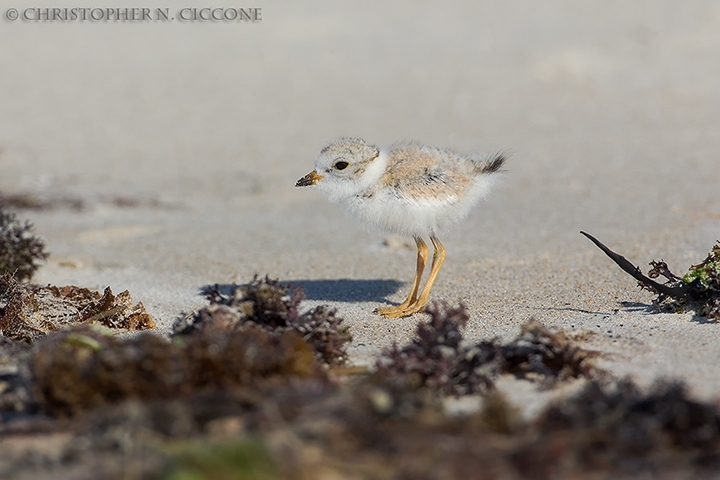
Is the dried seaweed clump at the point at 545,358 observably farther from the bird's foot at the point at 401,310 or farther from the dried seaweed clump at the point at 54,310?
the dried seaweed clump at the point at 54,310

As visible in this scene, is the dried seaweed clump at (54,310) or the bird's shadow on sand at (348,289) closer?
the dried seaweed clump at (54,310)

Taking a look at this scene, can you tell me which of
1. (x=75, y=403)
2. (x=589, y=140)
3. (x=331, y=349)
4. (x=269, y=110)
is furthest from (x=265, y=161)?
(x=75, y=403)

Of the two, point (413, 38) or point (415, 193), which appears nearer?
point (415, 193)

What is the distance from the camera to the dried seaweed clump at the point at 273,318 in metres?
3.40

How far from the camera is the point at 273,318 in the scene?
356cm

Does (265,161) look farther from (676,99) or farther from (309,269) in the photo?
(676,99)

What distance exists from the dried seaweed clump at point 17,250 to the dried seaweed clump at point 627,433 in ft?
13.4

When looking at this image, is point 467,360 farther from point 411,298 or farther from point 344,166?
point 344,166

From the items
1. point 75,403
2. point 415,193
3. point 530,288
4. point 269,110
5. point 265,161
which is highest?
point 269,110

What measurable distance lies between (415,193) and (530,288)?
2.98 ft

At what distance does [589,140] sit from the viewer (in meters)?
9.98

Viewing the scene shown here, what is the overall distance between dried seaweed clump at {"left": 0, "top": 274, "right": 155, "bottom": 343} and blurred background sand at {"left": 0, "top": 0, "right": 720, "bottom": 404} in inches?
9.7

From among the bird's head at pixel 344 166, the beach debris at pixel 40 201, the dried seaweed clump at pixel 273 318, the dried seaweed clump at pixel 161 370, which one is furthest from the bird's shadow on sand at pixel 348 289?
the beach debris at pixel 40 201

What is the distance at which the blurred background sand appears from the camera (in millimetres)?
5434
